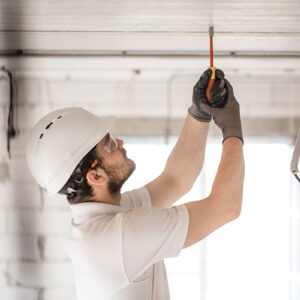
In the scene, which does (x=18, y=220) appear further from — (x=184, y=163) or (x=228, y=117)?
(x=228, y=117)

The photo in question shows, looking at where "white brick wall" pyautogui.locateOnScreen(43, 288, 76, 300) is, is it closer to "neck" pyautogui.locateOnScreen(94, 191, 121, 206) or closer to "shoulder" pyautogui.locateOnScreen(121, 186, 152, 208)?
"shoulder" pyautogui.locateOnScreen(121, 186, 152, 208)

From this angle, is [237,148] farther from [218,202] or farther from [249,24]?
[249,24]

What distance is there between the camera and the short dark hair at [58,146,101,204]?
1.45 metres

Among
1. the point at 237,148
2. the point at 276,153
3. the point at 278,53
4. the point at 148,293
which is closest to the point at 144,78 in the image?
the point at 278,53

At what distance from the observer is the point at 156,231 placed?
1.28m

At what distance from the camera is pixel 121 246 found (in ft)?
4.24

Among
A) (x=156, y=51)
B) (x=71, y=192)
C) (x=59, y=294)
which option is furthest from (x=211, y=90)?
(x=59, y=294)

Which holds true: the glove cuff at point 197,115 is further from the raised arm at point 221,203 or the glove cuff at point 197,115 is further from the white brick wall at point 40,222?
the white brick wall at point 40,222

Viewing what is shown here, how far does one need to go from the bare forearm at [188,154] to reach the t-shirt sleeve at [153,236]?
0.38 m

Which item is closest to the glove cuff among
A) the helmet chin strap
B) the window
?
the helmet chin strap

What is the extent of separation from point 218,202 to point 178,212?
0.13 m

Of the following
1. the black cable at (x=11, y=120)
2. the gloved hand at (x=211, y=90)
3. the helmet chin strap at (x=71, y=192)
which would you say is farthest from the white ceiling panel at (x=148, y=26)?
the helmet chin strap at (x=71, y=192)

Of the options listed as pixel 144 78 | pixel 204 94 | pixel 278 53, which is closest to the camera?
pixel 204 94

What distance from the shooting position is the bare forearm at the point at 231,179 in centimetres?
128
